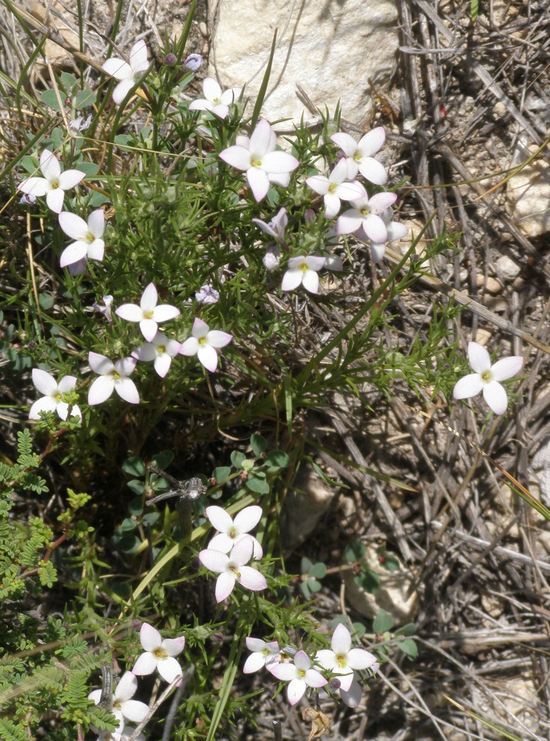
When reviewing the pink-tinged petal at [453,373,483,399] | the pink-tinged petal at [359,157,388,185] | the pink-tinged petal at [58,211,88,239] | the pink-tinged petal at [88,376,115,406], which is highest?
the pink-tinged petal at [359,157,388,185]

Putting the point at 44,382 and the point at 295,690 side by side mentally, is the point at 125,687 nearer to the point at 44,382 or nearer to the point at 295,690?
the point at 295,690

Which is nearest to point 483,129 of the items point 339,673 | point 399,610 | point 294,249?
point 294,249

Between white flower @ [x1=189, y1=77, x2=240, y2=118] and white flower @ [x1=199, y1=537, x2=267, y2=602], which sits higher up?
white flower @ [x1=189, y1=77, x2=240, y2=118]

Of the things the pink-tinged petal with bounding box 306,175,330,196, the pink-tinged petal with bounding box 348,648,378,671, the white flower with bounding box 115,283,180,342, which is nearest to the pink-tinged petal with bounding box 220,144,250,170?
the pink-tinged petal with bounding box 306,175,330,196

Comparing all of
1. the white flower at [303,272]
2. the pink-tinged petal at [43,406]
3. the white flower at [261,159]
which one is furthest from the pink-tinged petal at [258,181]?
the pink-tinged petal at [43,406]

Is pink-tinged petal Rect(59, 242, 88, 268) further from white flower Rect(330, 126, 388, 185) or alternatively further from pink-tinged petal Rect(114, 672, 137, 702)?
pink-tinged petal Rect(114, 672, 137, 702)

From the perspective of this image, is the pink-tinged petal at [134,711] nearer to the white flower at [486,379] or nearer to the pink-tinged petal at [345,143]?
the white flower at [486,379]
